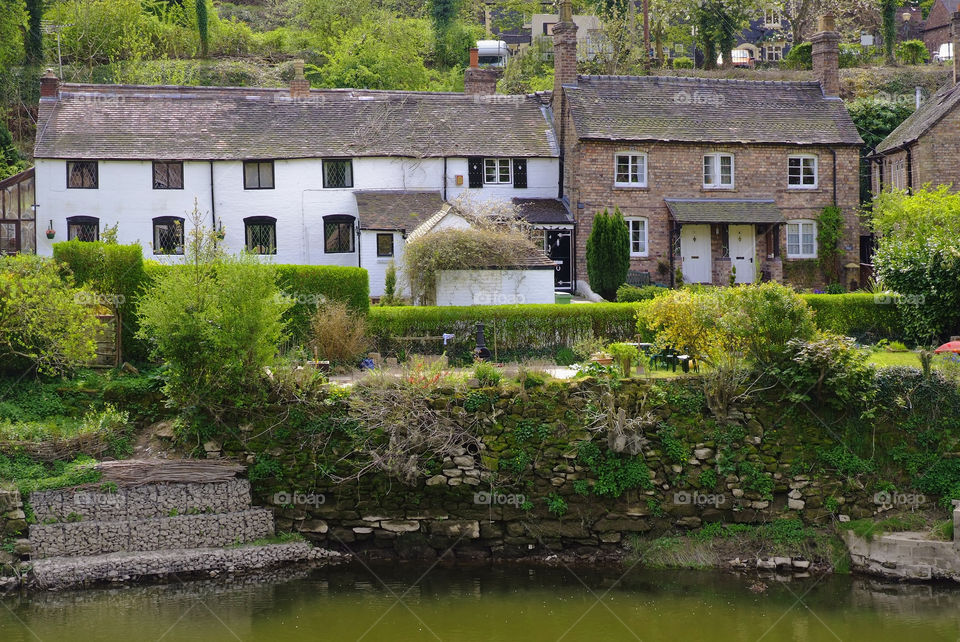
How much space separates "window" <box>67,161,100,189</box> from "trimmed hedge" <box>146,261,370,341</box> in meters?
13.5

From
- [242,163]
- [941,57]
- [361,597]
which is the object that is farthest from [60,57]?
[941,57]

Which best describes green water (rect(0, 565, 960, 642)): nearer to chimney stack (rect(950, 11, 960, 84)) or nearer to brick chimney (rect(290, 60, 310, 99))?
brick chimney (rect(290, 60, 310, 99))

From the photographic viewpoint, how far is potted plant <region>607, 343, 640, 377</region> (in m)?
20.5

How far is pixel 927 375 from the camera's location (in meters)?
19.9

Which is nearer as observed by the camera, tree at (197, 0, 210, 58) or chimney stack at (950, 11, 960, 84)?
chimney stack at (950, 11, 960, 84)

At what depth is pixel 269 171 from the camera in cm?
3675

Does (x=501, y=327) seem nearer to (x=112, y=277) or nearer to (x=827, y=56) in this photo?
(x=112, y=277)

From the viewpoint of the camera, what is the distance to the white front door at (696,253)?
37062 millimetres

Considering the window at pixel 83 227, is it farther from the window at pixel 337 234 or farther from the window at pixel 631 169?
the window at pixel 631 169

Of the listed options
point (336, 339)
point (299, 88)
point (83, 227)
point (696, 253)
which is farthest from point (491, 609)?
point (299, 88)

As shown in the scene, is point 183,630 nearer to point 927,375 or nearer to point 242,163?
point 927,375

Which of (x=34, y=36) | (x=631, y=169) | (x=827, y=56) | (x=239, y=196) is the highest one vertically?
(x=34, y=36)

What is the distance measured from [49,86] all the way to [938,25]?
52793 millimetres

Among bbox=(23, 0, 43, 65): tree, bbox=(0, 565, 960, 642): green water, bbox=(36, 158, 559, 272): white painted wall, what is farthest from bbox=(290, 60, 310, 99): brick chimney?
bbox=(0, 565, 960, 642): green water
